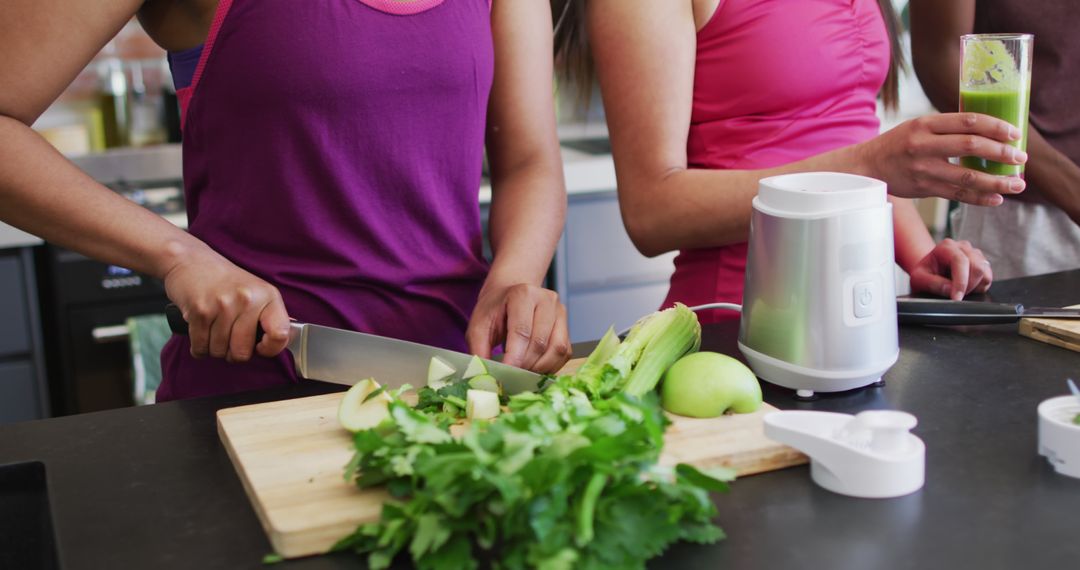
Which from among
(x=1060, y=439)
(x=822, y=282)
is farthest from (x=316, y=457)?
(x=1060, y=439)

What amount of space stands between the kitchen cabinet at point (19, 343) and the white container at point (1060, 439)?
7.53 feet

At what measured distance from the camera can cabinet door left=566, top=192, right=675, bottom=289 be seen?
9.82 feet

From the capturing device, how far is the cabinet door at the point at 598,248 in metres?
2.99

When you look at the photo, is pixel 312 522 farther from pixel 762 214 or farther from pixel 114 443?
pixel 762 214

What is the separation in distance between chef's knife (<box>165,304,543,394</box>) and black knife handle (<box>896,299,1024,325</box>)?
19.6 inches

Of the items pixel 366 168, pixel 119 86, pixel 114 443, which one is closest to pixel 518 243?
pixel 366 168

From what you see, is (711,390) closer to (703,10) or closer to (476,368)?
(476,368)

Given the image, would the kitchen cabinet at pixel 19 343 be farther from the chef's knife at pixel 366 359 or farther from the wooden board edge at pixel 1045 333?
the wooden board edge at pixel 1045 333

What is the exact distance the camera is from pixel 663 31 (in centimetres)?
139

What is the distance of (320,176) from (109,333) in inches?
65.0

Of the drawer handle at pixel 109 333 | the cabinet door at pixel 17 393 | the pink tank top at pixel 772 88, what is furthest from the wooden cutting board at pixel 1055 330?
the cabinet door at pixel 17 393

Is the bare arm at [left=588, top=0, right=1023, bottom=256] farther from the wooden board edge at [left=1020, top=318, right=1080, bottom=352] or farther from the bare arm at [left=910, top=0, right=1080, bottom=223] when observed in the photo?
the bare arm at [left=910, top=0, right=1080, bottom=223]

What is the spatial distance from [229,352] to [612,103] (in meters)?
0.61

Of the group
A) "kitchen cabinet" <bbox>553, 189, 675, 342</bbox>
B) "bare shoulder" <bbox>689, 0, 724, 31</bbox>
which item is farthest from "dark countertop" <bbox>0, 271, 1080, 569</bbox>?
"kitchen cabinet" <bbox>553, 189, 675, 342</bbox>
